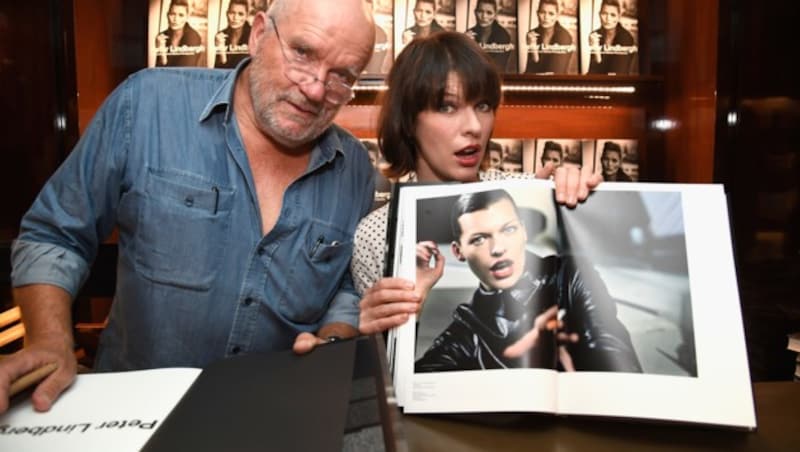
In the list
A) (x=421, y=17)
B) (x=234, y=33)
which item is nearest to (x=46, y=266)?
(x=234, y=33)

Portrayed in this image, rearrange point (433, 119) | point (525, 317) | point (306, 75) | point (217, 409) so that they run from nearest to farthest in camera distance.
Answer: point (217, 409)
point (525, 317)
point (306, 75)
point (433, 119)

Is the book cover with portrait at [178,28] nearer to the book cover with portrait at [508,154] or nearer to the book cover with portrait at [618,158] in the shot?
the book cover with portrait at [508,154]

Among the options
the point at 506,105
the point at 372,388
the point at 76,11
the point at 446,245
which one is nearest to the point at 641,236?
the point at 446,245

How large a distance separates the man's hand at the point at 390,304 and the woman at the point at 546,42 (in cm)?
159

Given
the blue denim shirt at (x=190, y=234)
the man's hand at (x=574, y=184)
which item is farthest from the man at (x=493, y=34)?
the man's hand at (x=574, y=184)

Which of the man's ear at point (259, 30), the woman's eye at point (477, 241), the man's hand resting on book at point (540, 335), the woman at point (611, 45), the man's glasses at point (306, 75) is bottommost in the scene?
the man's hand resting on book at point (540, 335)

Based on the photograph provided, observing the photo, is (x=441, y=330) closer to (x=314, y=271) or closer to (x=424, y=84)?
(x=314, y=271)

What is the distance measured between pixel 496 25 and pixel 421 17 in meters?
0.26

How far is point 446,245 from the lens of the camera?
2.03 ft

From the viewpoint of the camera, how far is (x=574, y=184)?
2.01 feet

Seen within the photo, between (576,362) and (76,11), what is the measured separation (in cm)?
204

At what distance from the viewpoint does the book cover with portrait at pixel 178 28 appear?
202 cm

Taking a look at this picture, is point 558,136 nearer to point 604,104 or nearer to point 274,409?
point 604,104

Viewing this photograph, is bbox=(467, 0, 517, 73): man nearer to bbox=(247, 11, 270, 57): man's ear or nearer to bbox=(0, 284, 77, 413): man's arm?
bbox=(247, 11, 270, 57): man's ear
